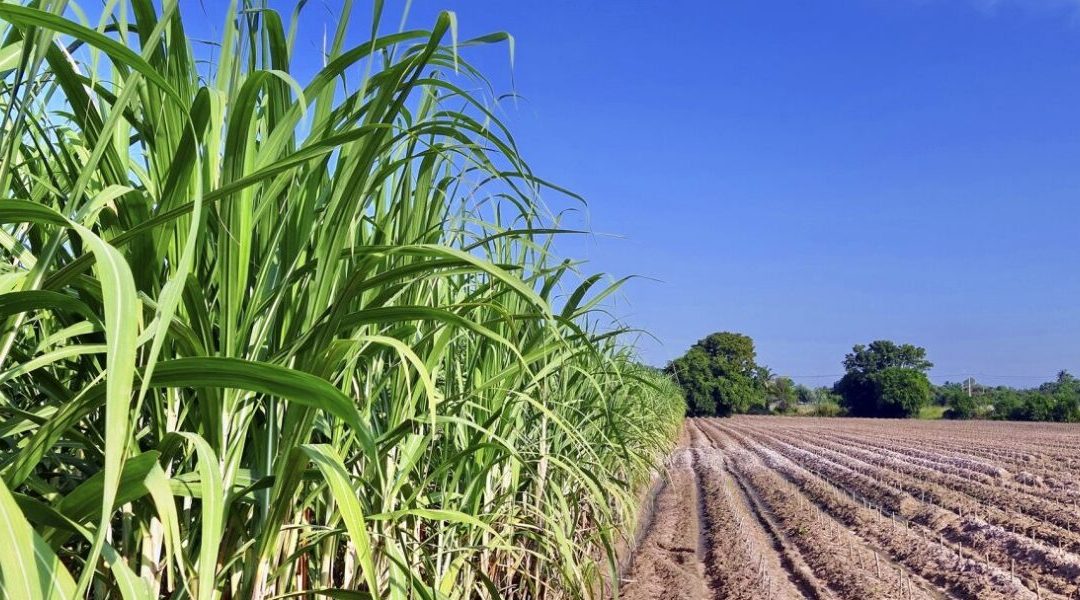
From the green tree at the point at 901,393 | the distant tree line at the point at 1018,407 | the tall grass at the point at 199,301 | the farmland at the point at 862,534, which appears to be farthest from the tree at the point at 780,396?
the tall grass at the point at 199,301

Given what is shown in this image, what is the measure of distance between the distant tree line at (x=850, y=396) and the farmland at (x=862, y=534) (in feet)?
112

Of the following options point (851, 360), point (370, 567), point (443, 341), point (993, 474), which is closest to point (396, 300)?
point (443, 341)

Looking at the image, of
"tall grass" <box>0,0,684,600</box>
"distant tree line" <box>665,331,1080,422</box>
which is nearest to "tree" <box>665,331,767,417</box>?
"distant tree line" <box>665,331,1080,422</box>

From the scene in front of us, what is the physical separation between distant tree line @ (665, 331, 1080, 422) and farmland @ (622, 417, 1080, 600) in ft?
112

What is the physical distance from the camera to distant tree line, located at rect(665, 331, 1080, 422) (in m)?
50.0

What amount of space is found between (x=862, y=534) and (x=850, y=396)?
2499 inches

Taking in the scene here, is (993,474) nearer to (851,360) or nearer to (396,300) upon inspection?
(396,300)

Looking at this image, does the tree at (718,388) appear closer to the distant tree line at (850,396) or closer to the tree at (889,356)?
the distant tree line at (850,396)

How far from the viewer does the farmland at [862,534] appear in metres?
5.74

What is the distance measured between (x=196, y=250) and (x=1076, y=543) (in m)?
8.14

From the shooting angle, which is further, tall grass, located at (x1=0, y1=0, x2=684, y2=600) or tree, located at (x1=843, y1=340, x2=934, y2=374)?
tree, located at (x1=843, y1=340, x2=934, y2=374)

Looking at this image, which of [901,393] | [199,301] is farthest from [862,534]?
[901,393]

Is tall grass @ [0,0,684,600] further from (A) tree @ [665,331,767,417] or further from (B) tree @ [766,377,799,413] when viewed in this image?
(B) tree @ [766,377,799,413]

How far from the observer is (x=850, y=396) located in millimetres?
66812
